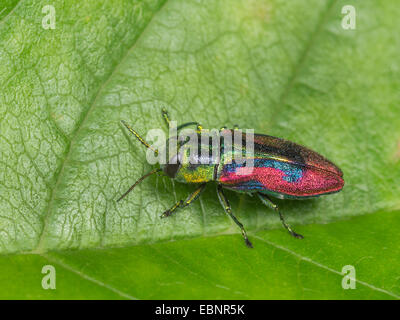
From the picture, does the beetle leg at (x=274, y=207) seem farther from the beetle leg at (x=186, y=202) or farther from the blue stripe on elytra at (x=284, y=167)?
the beetle leg at (x=186, y=202)

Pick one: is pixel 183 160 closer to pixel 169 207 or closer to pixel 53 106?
pixel 169 207

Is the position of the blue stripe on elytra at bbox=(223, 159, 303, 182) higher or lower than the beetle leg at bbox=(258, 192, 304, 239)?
higher

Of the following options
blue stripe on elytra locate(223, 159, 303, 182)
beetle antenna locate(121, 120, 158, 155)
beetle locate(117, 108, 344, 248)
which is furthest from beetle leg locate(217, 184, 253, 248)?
beetle antenna locate(121, 120, 158, 155)

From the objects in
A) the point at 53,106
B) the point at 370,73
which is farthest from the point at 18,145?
the point at 370,73

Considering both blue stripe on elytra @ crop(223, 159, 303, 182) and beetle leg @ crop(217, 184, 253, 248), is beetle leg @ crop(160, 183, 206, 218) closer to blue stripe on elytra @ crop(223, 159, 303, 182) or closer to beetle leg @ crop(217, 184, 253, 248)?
beetle leg @ crop(217, 184, 253, 248)

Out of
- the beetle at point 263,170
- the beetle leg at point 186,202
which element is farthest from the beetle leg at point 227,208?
the beetle leg at point 186,202

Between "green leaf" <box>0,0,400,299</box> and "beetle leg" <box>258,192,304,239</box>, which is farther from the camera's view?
"beetle leg" <box>258,192,304,239</box>
